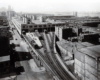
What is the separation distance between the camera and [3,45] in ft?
85.5

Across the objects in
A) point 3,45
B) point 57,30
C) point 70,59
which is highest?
point 57,30

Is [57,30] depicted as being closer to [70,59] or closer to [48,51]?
[48,51]

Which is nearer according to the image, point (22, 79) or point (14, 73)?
point (22, 79)

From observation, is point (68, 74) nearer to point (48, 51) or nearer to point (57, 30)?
point (48, 51)

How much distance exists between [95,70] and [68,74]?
6177mm

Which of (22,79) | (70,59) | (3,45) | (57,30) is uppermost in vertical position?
(57,30)

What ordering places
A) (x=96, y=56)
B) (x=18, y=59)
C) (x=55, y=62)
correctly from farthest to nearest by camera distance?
1. (x=18, y=59)
2. (x=55, y=62)
3. (x=96, y=56)

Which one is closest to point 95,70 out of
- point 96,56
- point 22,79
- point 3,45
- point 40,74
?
point 96,56

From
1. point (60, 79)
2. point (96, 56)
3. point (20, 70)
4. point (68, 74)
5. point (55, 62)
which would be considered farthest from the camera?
point (55, 62)

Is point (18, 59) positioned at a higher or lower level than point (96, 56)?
lower

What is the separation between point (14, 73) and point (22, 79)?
8.27 feet

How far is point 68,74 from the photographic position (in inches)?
812

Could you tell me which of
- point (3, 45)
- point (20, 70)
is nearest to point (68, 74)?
point (20, 70)

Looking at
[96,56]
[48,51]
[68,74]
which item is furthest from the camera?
[48,51]
